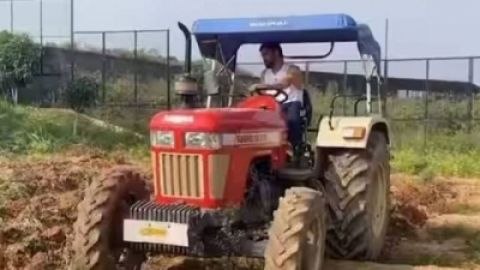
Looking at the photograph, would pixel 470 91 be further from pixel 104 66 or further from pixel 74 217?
pixel 74 217

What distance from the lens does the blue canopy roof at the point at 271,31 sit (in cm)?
886

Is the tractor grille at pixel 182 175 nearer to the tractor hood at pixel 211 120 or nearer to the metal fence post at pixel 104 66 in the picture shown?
the tractor hood at pixel 211 120

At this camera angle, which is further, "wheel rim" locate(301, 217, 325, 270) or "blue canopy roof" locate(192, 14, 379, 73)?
"blue canopy roof" locate(192, 14, 379, 73)

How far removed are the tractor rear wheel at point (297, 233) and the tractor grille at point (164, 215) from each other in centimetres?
66

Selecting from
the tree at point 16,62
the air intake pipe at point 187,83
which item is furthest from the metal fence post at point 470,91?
the air intake pipe at point 187,83

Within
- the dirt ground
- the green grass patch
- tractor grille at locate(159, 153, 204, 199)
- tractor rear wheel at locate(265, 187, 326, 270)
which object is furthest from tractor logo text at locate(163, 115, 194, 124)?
the green grass patch

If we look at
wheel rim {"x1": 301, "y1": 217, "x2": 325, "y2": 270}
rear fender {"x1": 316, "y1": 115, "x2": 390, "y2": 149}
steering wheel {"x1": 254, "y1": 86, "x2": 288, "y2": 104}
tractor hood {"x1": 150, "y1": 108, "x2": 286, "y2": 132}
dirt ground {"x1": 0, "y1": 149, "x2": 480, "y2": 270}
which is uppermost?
steering wheel {"x1": 254, "y1": 86, "x2": 288, "y2": 104}

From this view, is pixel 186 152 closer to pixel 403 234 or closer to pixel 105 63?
pixel 403 234

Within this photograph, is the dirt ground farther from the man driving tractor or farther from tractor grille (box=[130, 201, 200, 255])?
the man driving tractor

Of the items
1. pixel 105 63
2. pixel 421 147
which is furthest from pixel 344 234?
pixel 105 63

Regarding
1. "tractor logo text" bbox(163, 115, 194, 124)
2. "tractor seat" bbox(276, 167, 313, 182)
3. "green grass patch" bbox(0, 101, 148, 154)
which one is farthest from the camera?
"green grass patch" bbox(0, 101, 148, 154)

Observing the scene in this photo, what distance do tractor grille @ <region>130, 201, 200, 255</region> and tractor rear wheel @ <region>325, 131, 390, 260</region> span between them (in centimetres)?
163

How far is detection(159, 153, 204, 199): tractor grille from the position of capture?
7.61 m

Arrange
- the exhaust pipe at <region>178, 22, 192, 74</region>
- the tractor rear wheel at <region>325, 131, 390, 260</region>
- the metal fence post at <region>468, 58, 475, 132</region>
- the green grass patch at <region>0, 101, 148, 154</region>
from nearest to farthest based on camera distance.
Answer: the exhaust pipe at <region>178, 22, 192, 74</region> → the tractor rear wheel at <region>325, 131, 390, 260</region> → the green grass patch at <region>0, 101, 148, 154</region> → the metal fence post at <region>468, 58, 475, 132</region>
